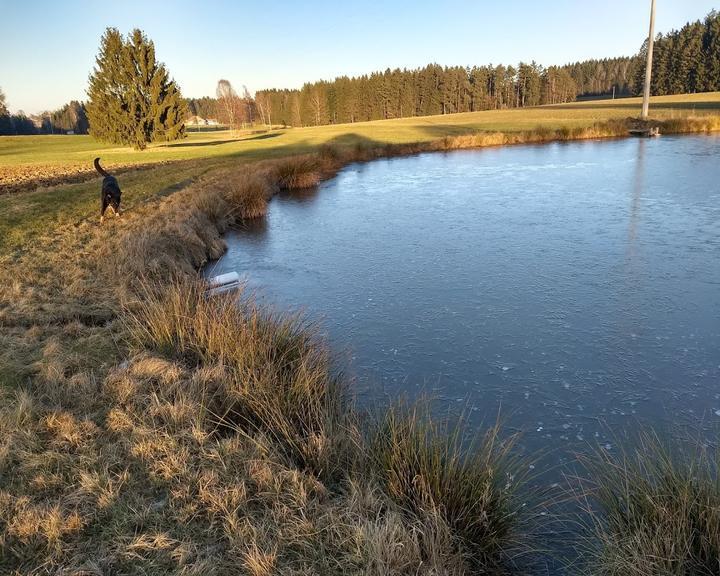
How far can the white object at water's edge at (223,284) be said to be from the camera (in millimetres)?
6766

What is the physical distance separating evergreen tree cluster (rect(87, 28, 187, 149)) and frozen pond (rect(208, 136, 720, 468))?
23917mm

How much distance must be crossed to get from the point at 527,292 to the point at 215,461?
5144 millimetres

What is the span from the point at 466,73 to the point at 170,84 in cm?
6321

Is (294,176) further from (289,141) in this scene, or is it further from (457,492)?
(289,141)

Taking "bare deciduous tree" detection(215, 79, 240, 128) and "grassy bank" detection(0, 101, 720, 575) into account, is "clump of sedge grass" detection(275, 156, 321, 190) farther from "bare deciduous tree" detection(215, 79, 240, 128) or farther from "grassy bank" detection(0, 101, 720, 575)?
"bare deciduous tree" detection(215, 79, 240, 128)

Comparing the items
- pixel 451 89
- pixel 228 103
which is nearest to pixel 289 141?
pixel 228 103

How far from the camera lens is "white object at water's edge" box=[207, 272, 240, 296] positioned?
6.77 m

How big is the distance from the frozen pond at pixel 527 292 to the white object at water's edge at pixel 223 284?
0.64 m

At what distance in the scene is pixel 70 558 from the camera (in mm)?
2627

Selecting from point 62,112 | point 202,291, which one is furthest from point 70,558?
point 62,112

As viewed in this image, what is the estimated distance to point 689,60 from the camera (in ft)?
220

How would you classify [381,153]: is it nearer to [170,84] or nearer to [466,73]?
[170,84]

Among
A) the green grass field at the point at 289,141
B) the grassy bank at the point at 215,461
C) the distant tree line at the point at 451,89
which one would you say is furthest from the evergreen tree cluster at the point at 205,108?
the grassy bank at the point at 215,461

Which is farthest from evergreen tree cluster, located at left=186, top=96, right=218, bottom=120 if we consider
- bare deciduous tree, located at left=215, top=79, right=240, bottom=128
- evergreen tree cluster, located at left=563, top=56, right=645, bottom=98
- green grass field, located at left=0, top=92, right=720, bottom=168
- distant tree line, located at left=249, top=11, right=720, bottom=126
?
evergreen tree cluster, located at left=563, top=56, right=645, bottom=98
